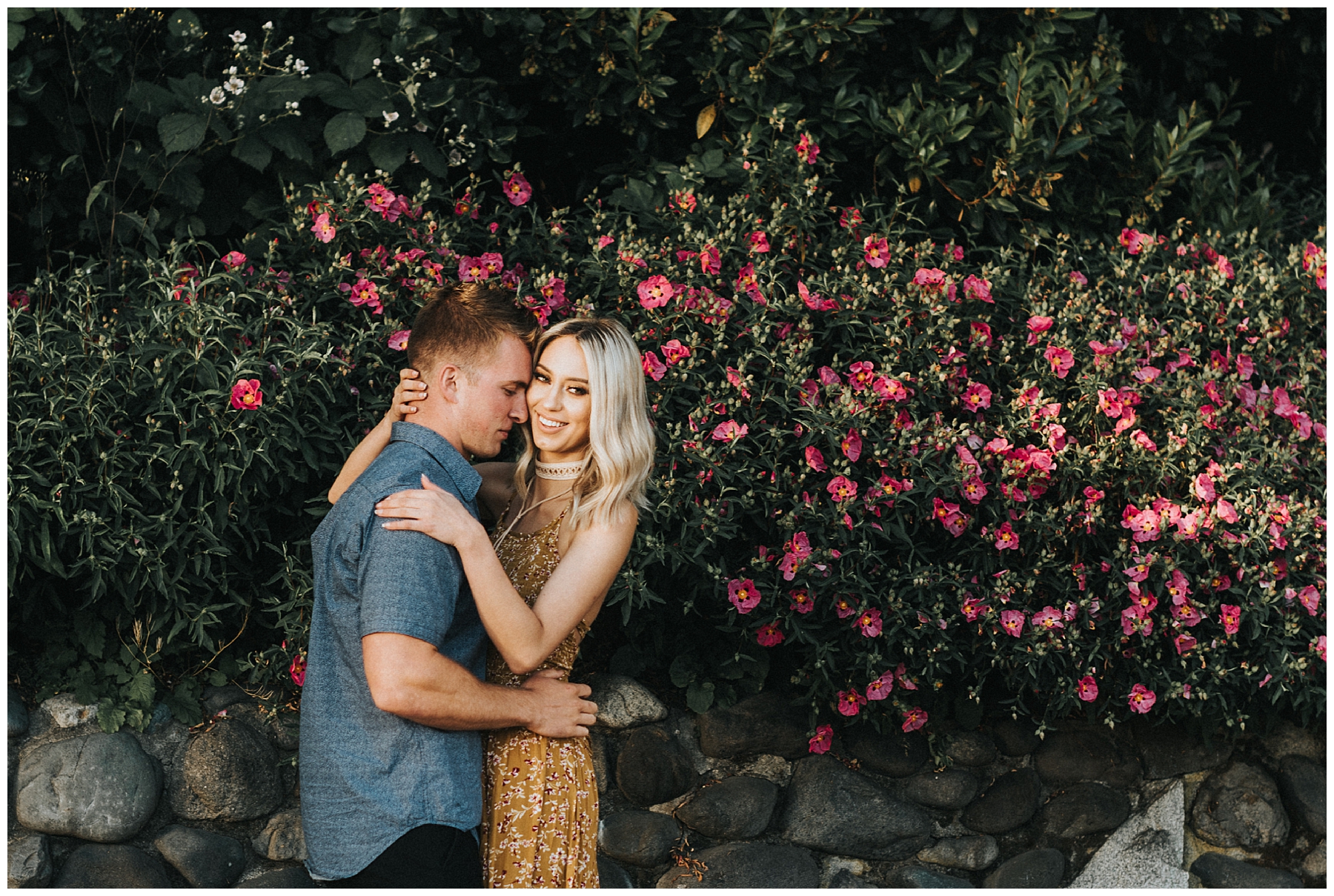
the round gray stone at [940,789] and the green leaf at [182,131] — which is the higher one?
the green leaf at [182,131]

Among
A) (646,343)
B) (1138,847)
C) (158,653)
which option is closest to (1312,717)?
(1138,847)

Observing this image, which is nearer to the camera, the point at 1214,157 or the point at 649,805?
the point at 649,805

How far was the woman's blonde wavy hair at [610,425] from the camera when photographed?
2023 millimetres

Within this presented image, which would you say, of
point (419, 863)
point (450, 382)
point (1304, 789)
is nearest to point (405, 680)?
point (419, 863)

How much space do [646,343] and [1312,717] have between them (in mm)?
2549

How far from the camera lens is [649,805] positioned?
3094mm

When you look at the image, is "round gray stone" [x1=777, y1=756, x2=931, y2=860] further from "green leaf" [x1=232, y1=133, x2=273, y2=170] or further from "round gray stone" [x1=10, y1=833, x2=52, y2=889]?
"green leaf" [x1=232, y1=133, x2=273, y2=170]

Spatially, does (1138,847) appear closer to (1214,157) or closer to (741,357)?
(741,357)

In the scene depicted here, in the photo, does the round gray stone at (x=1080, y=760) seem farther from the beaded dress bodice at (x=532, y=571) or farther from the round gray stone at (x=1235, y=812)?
the beaded dress bodice at (x=532, y=571)

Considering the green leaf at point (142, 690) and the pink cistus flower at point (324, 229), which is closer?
the green leaf at point (142, 690)

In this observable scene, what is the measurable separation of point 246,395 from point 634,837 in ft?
5.41

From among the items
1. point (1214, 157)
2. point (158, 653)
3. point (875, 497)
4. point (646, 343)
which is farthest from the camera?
point (1214, 157)

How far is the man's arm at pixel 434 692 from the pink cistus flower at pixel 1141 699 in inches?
79.2

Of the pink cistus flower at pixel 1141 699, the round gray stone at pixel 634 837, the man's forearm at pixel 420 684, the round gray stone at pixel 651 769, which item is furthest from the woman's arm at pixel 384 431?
the pink cistus flower at pixel 1141 699
